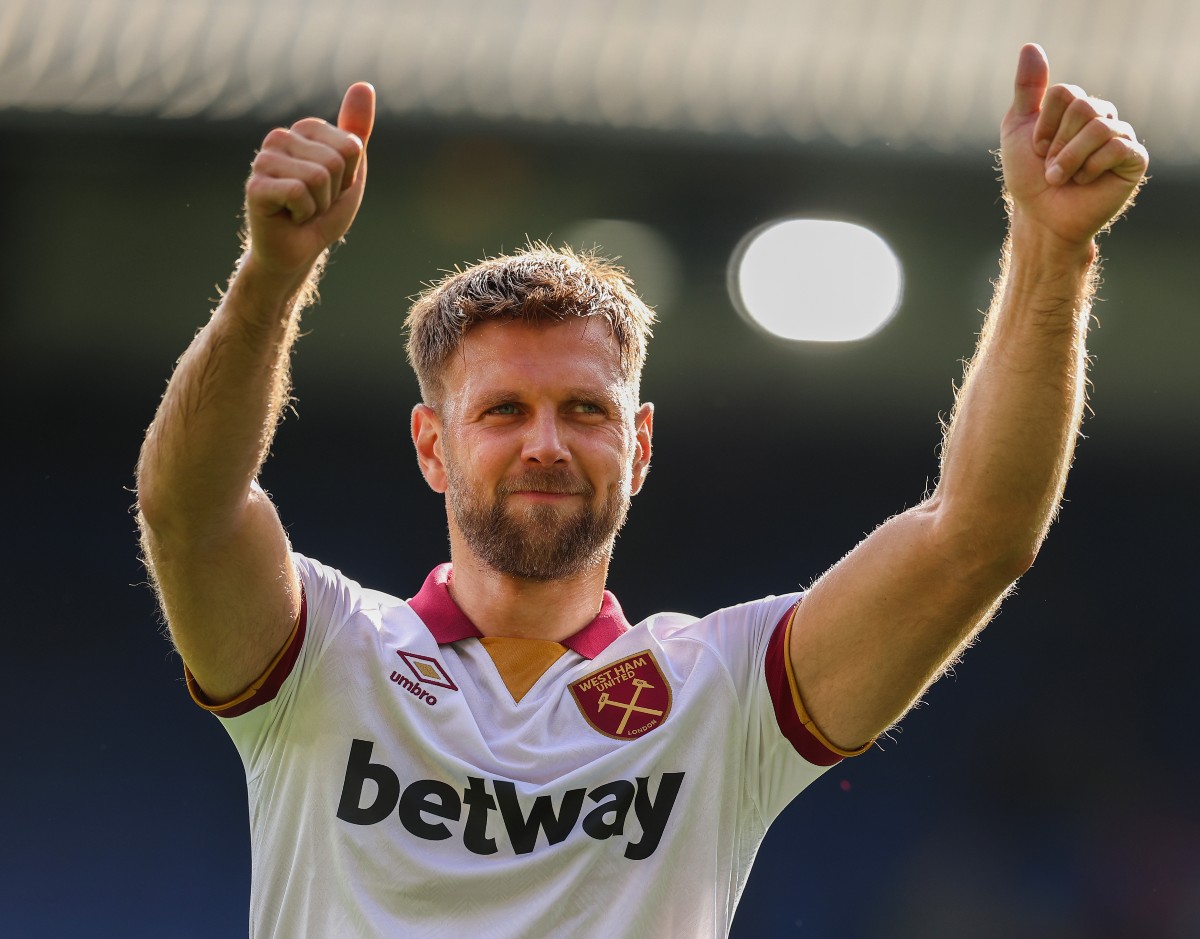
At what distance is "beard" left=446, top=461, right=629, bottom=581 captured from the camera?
2.24 m

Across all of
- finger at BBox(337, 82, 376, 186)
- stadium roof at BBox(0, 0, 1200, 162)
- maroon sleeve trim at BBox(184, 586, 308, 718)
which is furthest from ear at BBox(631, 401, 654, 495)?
stadium roof at BBox(0, 0, 1200, 162)

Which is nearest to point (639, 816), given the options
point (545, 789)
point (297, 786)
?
point (545, 789)

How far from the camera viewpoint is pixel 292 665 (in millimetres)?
2064

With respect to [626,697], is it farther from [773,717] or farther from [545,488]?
[545,488]

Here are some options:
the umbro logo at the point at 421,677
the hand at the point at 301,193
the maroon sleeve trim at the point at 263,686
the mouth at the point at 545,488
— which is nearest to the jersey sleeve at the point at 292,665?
the maroon sleeve trim at the point at 263,686

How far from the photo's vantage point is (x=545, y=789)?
201 centimetres

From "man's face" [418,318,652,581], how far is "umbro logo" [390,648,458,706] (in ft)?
0.68

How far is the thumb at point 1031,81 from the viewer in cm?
181

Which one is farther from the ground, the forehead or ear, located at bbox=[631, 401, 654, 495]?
the forehead

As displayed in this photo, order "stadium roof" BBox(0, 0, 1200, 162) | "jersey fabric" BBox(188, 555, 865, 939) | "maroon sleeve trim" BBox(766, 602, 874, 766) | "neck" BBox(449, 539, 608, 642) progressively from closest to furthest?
"jersey fabric" BBox(188, 555, 865, 939) < "maroon sleeve trim" BBox(766, 602, 874, 766) < "neck" BBox(449, 539, 608, 642) < "stadium roof" BBox(0, 0, 1200, 162)

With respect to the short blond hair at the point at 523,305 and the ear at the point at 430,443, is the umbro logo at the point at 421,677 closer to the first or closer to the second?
the ear at the point at 430,443

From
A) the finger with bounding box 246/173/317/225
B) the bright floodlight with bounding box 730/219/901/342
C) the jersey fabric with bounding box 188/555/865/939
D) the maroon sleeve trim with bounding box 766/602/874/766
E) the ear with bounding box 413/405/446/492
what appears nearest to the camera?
the finger with bounding box 246/173/317/225

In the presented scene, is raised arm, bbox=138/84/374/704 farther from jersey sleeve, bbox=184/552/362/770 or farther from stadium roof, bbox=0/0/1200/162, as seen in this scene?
stadium roof, bbox=0/0/1200/162

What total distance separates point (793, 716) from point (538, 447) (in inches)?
23.0
